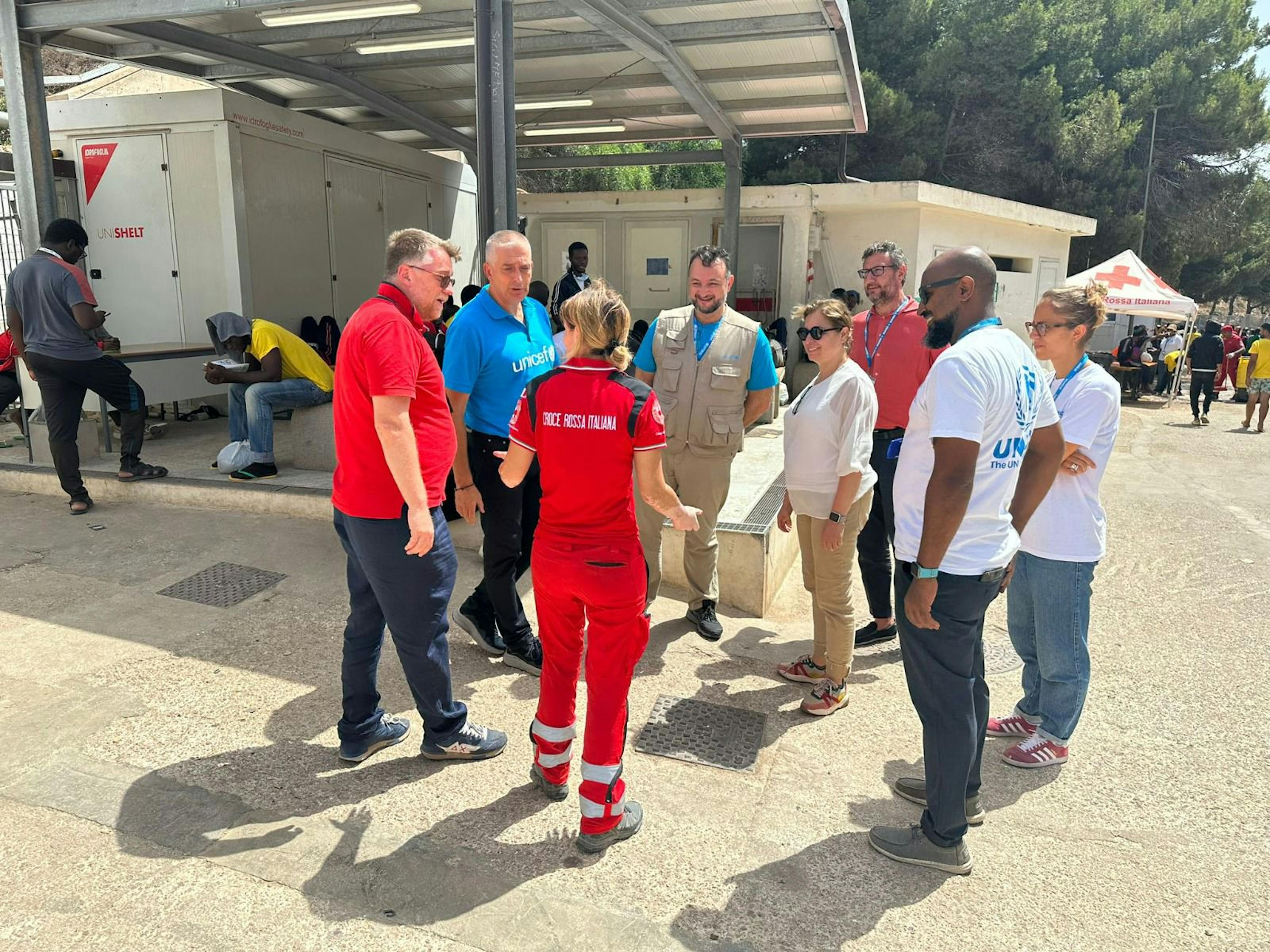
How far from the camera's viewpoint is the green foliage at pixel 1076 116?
2627cm

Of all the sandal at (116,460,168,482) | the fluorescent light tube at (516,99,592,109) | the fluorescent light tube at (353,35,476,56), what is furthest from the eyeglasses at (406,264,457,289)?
the fluorescent light tube at (516,99,592,109)

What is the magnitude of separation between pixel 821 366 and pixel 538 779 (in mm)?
2110

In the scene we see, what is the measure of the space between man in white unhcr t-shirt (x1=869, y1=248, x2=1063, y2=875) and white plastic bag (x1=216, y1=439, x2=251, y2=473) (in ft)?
17.8

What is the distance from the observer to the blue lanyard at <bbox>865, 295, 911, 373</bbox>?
4.41 meters

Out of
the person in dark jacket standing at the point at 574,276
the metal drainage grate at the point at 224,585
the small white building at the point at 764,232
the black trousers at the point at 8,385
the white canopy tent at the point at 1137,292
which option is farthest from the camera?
the white canopy tent at the point at 1137,292

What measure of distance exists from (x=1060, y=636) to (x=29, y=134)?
8060 millimetres

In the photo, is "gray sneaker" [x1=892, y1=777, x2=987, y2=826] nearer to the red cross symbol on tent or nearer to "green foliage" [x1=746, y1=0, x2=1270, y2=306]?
the red cross symbol on tent

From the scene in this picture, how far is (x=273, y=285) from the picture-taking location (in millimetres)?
9250

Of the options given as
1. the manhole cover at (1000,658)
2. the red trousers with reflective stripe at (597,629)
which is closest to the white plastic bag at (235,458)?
the red trousers with reflective stripe at (597,629)

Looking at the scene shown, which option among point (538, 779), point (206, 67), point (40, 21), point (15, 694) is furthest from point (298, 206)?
point (538, 779)

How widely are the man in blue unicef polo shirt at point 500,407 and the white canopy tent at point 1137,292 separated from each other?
15.5 metres

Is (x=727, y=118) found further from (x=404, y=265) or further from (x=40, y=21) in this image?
(x=404, y=265)

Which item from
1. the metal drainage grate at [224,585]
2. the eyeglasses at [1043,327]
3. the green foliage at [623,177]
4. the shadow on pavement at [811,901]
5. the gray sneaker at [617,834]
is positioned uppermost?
the green foliage at [623,177]

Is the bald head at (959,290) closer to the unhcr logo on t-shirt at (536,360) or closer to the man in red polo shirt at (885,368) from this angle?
the man in red polo shirt at (885,368)
